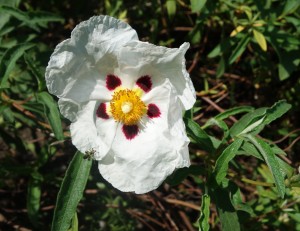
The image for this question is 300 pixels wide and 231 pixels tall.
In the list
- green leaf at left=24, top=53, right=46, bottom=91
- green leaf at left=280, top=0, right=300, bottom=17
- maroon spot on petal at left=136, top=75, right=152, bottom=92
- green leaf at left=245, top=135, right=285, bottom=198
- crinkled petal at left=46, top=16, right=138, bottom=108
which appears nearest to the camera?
green leaf at left=245, top=135, right=285, bottom=198

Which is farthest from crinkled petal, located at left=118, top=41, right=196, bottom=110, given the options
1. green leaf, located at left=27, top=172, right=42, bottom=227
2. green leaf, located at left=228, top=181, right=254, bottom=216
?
green leaf, located at left=27, top=172, right=42, bottom=227

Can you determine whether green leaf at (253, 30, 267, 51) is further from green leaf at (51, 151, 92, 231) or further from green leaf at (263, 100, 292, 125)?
green leaf at (51, 151, 92, 231)

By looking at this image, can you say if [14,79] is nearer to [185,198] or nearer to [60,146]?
[60,146]

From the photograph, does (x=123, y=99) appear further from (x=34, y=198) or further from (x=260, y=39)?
(x=260, y=39)

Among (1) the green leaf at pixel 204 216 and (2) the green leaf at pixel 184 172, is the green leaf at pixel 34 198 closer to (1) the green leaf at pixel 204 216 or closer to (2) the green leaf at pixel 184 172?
(2) the green leaf at pixel 184 172

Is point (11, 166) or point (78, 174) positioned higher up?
point (78, 174)

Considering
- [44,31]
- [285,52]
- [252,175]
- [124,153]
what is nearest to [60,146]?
[44,31]
